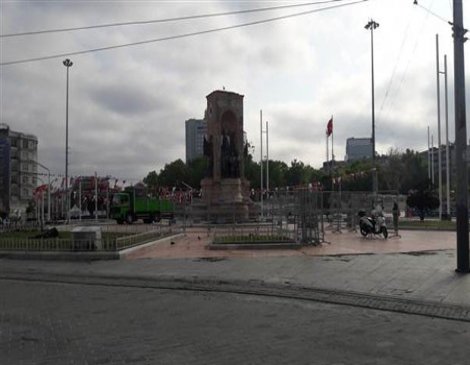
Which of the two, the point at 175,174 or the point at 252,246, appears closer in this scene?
the point at 252,246

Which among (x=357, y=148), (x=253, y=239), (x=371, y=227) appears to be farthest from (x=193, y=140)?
(x=253, y=239)

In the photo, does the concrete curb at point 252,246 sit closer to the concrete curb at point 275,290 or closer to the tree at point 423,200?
the concrete curb at point 275,290

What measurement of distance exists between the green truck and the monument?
10.5m

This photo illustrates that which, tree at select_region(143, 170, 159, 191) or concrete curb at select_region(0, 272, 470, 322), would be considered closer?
concrete curb at select_region(0, 272, 470, 322)

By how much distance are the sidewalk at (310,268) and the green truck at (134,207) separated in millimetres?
29892

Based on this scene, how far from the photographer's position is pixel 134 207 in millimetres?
51875

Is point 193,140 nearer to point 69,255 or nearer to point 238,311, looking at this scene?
point 69,255

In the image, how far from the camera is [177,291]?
1222cm

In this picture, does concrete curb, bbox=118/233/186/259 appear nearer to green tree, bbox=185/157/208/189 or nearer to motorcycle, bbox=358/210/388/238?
motorcycle, bbox=358/210/388/238

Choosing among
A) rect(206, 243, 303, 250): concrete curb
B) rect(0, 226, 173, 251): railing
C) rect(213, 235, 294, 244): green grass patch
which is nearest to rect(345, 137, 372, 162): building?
rect(213, 235, 294, 244): green grass patch

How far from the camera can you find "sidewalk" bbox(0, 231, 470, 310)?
12352mm

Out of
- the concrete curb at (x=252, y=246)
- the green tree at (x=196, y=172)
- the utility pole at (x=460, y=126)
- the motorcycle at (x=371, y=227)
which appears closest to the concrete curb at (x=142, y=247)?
the concrete curb at (x=252, y=246)

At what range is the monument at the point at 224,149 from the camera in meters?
41.2

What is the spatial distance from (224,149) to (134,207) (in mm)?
13979
